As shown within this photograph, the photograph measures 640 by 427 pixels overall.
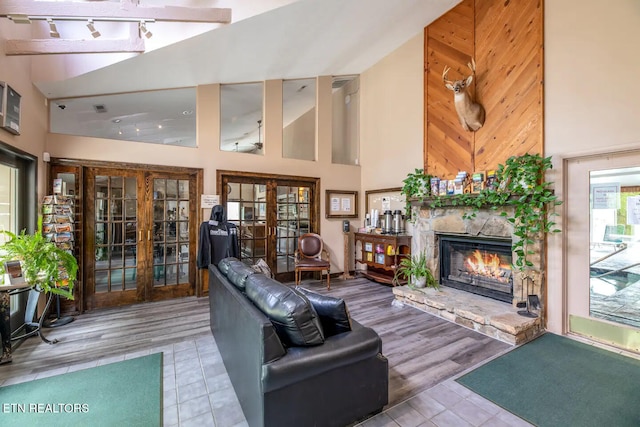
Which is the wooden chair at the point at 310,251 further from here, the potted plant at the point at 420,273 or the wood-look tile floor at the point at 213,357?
the potted plant at the point at 420,273

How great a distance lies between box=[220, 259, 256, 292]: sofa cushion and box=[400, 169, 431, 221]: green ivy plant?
9.68ft

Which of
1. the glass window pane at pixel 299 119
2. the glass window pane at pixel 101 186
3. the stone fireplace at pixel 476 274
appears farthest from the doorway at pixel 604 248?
the glass window pane at pixel 101 186

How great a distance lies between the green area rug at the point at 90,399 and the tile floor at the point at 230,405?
0.34 feet

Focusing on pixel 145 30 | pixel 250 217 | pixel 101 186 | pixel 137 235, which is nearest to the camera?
pixel 145 30

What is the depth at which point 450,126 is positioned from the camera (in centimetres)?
405

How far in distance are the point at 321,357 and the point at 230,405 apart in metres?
0.91

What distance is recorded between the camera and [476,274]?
153 inches

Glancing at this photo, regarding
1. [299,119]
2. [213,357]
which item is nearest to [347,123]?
[299,119]

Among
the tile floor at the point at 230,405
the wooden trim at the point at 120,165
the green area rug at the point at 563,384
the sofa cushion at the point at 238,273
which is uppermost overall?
the wooden trim at the point at 120,165

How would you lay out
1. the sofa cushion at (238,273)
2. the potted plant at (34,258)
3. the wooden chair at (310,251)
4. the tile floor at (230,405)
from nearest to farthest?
1. the tile floor at (230,405)
2. the sofa cushion at (238,273)
3. the potted plant at (34,258)
4. the wooden chair at (310,251)

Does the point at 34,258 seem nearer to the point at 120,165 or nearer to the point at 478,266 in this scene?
the point at 120,165

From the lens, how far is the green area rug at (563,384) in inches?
71.4

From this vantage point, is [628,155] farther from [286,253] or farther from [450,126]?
[286,253]

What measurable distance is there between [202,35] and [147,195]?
2348mm
